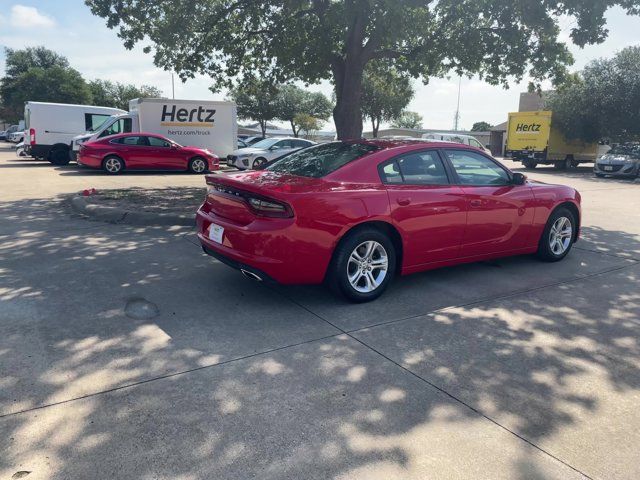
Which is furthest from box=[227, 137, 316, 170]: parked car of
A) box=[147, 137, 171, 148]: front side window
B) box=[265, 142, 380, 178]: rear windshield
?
box=[265, 142, 380, 178]: rear windshield

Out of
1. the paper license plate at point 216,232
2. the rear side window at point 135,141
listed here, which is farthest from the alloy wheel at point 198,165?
the paper license plate at point 216,232

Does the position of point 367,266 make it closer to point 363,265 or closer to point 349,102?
point 363,265

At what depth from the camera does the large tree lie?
973 centimetres

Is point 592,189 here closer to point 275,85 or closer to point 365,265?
point 275,85

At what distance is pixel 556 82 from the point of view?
1239 centimetres

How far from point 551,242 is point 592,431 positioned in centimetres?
399

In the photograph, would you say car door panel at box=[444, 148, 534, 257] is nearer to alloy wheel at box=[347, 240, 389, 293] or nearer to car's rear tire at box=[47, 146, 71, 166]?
alloy wheel at box=[347, 240, 389, 293]

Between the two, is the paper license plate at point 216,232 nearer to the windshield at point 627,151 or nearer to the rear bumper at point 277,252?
the rear bumper at point 277,252

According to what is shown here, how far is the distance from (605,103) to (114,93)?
49.9 meters

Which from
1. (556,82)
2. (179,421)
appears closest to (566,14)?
(556,82)

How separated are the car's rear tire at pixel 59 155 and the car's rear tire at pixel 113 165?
13.7ft

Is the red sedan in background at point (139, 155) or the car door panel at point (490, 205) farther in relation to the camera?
the red sedan in background at point (139, 155)

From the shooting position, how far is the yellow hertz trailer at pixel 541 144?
26328 mm

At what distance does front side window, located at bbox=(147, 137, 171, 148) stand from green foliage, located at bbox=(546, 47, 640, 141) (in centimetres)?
1989
